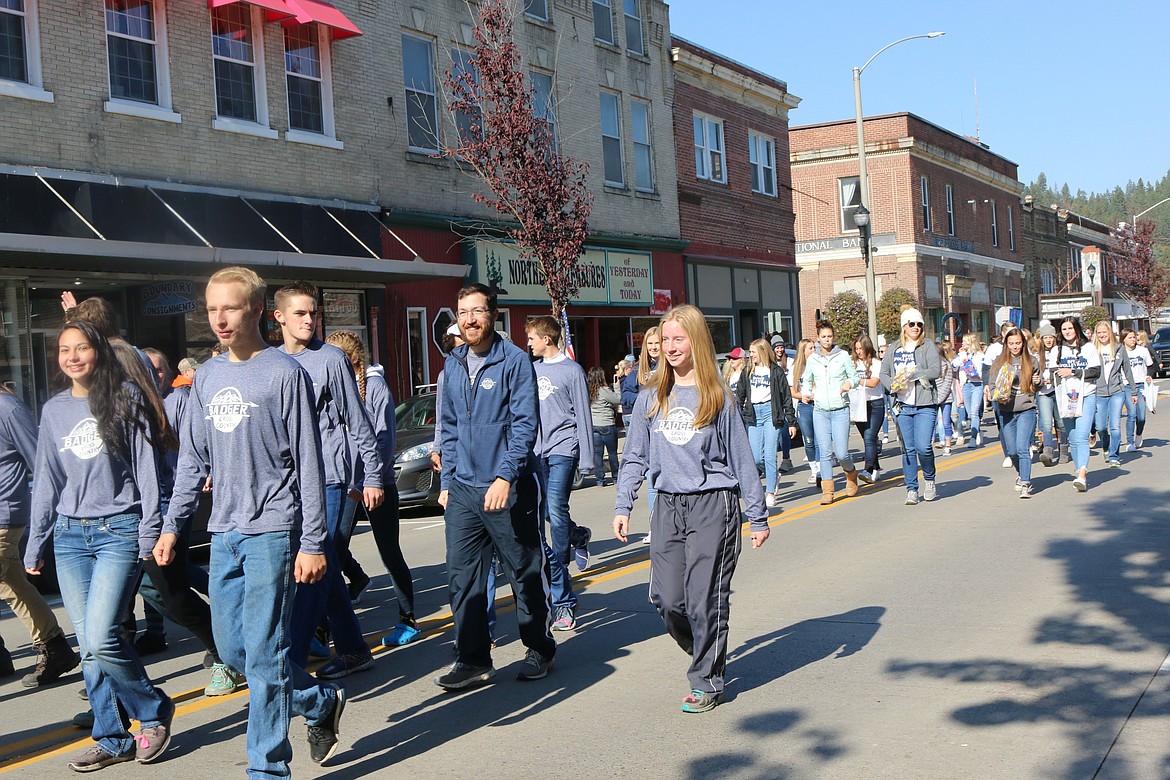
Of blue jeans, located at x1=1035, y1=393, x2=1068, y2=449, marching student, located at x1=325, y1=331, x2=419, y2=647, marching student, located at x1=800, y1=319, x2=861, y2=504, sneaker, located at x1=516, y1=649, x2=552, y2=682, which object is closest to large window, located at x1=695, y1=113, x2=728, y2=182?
blue jeans, located at x1=1035, y1=393, x2=1068, y2=449

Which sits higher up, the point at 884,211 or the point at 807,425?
the point at 884,211

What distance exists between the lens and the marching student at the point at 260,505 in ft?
14.4

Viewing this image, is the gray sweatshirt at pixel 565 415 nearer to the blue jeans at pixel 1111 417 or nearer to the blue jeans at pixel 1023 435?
the blue jeans at pixel 1023 435

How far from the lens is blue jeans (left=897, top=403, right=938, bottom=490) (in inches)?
484

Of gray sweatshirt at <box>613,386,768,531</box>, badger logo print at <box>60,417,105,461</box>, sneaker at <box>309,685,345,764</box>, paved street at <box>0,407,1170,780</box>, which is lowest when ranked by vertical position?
paved street at <box>0,407,1170,780</box>

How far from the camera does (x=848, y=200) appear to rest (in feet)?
144

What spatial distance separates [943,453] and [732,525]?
13551 mm

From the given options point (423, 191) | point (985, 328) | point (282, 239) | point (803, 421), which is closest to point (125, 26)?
point (282, 239)

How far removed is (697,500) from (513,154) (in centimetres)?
1602

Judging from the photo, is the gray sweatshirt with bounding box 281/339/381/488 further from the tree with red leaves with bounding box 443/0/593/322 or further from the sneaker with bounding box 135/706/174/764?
the tree with red leaves with bounding box 443/0/593/322

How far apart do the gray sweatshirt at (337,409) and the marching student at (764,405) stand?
24.0ft

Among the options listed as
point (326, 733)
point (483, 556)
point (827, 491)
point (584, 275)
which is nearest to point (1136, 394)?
point (827, 491)

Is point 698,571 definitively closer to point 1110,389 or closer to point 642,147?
point 1110,389

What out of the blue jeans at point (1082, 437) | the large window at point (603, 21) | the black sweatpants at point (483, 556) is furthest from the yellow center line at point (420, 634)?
the large window at point (603, 21)
